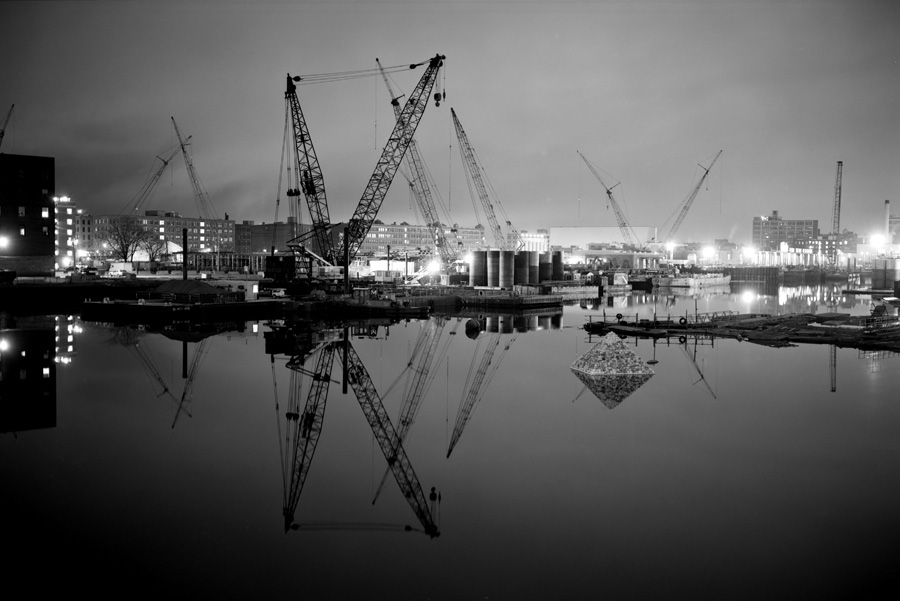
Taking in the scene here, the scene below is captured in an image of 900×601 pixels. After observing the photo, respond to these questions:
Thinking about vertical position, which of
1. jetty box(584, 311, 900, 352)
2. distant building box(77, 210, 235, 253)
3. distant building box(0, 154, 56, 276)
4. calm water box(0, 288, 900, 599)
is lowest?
calm water box(0, 288, 900, 599)

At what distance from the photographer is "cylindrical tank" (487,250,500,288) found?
6084cm

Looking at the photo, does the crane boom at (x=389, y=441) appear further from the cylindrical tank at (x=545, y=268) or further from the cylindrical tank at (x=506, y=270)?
the cylindrical tank at (x=545, y=268)

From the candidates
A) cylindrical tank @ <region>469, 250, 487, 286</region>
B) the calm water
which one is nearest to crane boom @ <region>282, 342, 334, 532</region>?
the calm water

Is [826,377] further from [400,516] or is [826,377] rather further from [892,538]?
[400,516]

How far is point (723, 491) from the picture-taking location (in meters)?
11.0

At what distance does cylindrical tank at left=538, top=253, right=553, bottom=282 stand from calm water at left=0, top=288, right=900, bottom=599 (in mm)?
53190

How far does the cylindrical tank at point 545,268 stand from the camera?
7494 centimetres

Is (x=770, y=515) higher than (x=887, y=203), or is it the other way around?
(x=887, y=203)

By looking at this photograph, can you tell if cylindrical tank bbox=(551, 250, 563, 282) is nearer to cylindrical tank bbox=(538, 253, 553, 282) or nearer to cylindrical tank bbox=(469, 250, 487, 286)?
cylindrical tank bbox=(538, 253, 553, 282)

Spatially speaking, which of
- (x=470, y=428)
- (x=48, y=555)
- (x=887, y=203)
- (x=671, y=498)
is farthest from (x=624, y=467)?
(x=887, y=203)

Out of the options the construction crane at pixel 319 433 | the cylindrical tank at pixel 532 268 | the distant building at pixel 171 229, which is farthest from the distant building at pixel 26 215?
the distant building at pixel 171 229

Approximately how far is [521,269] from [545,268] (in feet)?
44.0

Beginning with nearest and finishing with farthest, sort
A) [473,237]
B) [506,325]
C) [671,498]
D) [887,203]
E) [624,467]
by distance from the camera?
[671,498], [624,467], [506,325], [887,203], [473,237]

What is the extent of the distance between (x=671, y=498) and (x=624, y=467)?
171 cm
